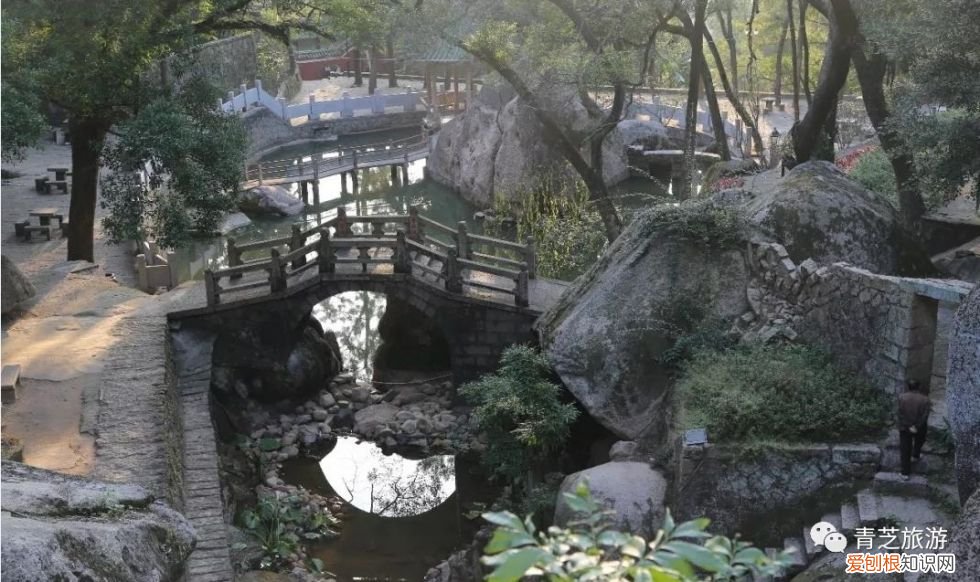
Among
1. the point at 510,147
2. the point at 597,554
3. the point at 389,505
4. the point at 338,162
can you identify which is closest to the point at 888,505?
the point at 597,554

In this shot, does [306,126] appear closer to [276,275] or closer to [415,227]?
[415,227]

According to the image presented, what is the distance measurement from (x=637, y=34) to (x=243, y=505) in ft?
40.4

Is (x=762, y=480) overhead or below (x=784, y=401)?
below

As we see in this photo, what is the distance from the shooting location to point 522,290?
18188 mm

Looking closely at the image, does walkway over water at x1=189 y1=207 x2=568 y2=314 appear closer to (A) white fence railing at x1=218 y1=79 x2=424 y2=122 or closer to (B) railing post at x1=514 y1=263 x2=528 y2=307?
(B) railing post at x1=514 y1=263 x2=528 y2=307

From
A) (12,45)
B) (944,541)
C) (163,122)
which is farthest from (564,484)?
(12,45)

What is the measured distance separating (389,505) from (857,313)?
8238 millimetres

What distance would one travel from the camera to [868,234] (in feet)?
50.2

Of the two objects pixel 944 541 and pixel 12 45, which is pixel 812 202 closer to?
pixel 944 541

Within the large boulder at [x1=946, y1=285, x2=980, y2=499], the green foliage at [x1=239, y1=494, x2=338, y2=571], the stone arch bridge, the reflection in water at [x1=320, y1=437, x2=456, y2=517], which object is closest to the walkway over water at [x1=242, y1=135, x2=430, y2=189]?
the stone arch bridge

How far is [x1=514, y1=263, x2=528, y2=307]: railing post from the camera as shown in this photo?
18.1m

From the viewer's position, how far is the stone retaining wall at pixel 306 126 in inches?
1655

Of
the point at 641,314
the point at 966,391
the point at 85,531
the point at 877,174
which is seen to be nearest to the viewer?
the point at 85,531

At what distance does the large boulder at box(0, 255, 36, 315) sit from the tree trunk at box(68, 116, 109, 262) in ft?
7.93
